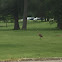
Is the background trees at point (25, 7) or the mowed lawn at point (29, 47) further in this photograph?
the background trees at point (25, 7)

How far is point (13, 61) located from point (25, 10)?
37973 mm

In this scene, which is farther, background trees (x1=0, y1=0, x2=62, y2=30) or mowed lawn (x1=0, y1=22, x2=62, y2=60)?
background trees (x1=0, y1=0, x2=62, y2=30)

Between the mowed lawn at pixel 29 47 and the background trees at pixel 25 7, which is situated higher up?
the mowed lawn at pixel 29 47

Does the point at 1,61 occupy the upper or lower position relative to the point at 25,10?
upper

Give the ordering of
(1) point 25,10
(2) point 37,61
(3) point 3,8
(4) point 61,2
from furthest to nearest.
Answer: (3) point 3,8, (1) point 25,10, (4) point 61,2, (2) point 37,61

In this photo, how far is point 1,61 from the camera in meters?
12.2

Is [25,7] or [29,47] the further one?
[25,7]

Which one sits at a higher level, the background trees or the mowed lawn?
the mowed lawn

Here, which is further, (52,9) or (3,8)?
(3,8)

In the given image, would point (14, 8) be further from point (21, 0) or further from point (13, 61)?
point (13, 61)

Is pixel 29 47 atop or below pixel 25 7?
atop

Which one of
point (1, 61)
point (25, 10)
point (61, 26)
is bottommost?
point (61, 26)

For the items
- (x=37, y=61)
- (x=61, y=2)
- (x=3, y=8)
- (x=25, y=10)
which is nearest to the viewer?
(x=37, y=61)

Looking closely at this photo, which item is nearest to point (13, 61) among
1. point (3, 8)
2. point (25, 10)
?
point (25, 10)
